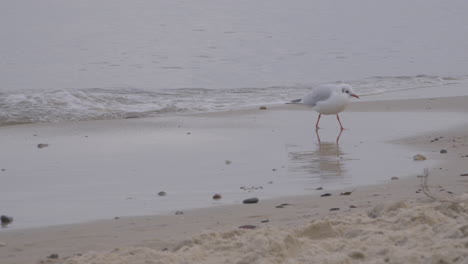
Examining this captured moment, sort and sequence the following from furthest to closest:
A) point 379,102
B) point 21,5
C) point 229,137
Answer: point 21,5
point 379,102
point 229,137

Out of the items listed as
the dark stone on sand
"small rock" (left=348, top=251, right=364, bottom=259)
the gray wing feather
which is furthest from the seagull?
"small rock" (left=348, top=251, right=364, bottom=259)

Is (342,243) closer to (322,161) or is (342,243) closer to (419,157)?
(419,157)

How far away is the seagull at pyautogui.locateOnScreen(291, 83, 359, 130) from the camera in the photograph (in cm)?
1063

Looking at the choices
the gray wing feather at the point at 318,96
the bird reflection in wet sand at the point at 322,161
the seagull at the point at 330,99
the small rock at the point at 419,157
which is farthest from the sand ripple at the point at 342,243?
the gray wing feather at the point at 318,96

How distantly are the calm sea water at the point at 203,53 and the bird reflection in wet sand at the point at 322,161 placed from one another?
14.1ft

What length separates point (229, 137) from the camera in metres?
9.89

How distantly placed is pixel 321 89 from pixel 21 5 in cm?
2346

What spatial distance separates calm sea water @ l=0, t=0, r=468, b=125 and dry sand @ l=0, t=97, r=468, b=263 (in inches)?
267

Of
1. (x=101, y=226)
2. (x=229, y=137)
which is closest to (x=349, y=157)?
(x=229, y=137)

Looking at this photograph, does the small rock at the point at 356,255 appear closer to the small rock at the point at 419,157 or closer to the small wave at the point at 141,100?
the small rock at the point at 419,157

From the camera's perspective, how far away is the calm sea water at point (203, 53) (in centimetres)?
1416

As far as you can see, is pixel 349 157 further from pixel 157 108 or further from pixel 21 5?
pixel 21 5

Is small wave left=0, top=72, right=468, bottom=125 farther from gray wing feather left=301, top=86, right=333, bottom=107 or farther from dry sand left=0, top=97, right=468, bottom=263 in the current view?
dry sand left=0, top=97, right=468, bottom=263

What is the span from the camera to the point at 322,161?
8195 millimetres
